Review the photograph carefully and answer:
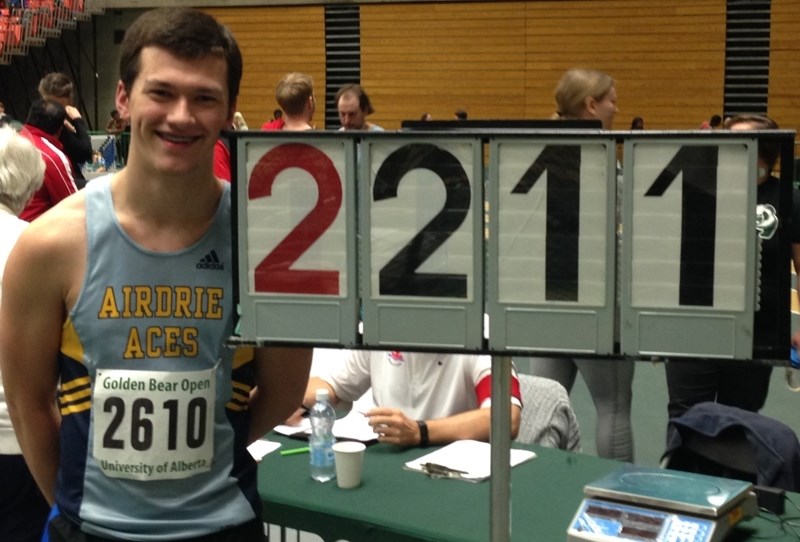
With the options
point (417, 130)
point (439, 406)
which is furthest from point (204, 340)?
point (439, 406)

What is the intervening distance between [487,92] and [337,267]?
1427cm

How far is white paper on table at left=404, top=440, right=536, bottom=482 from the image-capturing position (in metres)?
2.36

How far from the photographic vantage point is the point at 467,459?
245cm

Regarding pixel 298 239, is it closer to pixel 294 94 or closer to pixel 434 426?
pixel 434 426

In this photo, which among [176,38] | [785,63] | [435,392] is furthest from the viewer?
[785,63]

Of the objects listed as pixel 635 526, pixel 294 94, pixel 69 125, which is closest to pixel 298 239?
pixel 635 526

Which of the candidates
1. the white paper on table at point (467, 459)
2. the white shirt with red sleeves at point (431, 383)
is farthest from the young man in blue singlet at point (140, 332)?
the white shirt with red sleeves at point (431, 383)

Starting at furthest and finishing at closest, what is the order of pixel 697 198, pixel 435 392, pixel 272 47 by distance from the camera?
pixel 272 47
pixel 435 392
pixel 697 198

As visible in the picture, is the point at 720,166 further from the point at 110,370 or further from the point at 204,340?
the point at 110,370

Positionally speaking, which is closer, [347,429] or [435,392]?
[347,429]

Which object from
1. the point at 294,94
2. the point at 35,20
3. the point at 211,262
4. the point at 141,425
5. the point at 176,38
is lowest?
the point at 141,425

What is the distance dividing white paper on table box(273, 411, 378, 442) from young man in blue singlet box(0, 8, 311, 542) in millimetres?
1248

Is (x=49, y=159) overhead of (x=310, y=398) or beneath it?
overhead

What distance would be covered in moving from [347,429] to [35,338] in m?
1.44
